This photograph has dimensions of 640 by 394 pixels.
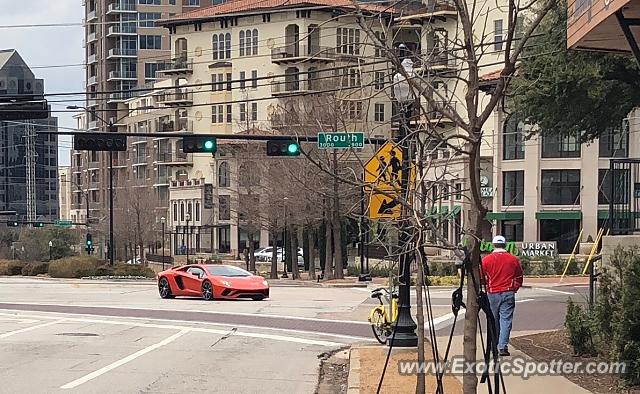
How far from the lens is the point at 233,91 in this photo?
278ft

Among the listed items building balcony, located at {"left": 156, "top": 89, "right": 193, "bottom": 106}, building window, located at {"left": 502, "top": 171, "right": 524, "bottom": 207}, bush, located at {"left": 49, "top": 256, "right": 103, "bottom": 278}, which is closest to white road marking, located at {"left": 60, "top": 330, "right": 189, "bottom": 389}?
bush, located at {"left": 49, "top": 256, "right": 103, "bottom": 278}

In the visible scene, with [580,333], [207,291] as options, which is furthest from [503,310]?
[207,291]

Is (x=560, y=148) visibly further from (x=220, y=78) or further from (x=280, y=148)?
(x=220, y=78)

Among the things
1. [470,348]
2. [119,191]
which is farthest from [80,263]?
[470,348]

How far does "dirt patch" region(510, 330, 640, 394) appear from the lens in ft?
35.0

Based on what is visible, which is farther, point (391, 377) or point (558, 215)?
point (558, 215)

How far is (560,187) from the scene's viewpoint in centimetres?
6081

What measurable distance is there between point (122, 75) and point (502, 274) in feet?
353

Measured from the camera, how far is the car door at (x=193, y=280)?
29888 mm

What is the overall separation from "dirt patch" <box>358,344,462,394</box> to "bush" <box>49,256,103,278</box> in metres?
37.1

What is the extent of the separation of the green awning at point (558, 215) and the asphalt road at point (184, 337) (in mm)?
28876

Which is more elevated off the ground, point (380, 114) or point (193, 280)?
point (380, 114)

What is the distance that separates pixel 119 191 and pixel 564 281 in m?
55.5

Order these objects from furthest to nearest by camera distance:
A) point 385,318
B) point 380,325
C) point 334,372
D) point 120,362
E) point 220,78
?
point 220,78 < point 380,325 < point 385,318 < point 120,362 < point 334,372
